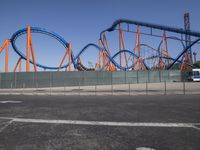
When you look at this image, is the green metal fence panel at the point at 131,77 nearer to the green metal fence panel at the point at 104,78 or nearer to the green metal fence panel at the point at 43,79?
the green metal fence panel at the point at 104,78

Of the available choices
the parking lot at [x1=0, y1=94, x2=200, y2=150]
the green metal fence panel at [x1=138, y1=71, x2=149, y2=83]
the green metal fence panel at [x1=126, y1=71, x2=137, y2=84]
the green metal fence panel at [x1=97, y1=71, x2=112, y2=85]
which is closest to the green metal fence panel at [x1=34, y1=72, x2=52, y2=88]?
the green metal fence panel at [x1=97, y1=71, x2=112, y2=85]

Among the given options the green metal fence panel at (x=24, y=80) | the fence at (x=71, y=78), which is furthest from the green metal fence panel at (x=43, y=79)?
the green metal fence panel at (x=24, y=80)

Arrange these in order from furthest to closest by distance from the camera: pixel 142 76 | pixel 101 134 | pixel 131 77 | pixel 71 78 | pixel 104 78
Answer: pixel 142 76, pixel 131 77, pixel 104 78, pixel 71 78, pixel 101 134

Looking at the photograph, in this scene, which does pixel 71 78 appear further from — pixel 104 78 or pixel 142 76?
pixel 142 76

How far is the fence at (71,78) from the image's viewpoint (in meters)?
22.2

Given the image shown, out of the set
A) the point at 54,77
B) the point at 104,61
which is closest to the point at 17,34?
the point at 54,77

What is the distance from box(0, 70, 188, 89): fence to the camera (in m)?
22.2

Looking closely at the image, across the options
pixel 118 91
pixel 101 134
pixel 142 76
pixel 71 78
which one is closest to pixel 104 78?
pixel 71 78

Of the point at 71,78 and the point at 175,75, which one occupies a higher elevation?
the point at 175,75

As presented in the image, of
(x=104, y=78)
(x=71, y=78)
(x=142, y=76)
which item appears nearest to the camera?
(x=71, y=78)

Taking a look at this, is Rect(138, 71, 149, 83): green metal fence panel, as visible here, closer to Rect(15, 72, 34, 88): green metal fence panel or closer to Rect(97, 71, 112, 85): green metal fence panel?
Rect(97, 71, 112, 85): green metal fence panel

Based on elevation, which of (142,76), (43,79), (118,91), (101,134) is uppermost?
(142,76)

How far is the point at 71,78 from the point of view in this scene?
78.9ft

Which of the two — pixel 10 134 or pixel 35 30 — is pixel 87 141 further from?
pixel 35 30
